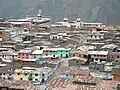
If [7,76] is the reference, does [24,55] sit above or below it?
above

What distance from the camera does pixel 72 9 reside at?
76.8 m

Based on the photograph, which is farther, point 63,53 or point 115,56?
point 63,53

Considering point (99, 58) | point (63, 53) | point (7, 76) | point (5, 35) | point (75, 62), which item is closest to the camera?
point (7, 76)

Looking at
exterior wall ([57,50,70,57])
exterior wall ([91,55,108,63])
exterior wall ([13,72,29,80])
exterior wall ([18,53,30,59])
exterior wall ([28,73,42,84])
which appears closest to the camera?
exterior wall ([28,73,42,84])

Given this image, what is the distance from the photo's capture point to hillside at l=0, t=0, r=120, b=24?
2891 inches

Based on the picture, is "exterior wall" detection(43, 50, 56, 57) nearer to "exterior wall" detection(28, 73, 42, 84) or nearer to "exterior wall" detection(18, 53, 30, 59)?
"exterior wall" detection(18, 53, 30, 59)

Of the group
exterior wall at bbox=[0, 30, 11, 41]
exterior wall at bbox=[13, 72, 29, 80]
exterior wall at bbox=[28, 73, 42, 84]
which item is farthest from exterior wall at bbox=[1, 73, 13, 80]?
exterior wall at bbox=[0, 30, 11, 41]

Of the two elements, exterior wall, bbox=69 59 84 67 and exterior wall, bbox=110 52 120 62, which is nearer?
exterior wall, bbox=69 59 84 67

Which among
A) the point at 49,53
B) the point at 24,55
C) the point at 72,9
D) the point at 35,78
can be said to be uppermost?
the point at 72,9

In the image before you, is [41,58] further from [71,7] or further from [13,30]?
[71,7]

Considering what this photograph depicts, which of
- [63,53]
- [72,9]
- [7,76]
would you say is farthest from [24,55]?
[72,9]

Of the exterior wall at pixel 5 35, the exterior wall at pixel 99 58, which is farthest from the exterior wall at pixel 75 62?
the exterior wall at pixel 5 35

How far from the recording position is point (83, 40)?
118 ft

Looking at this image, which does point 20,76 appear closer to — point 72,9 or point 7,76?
point 7,76
